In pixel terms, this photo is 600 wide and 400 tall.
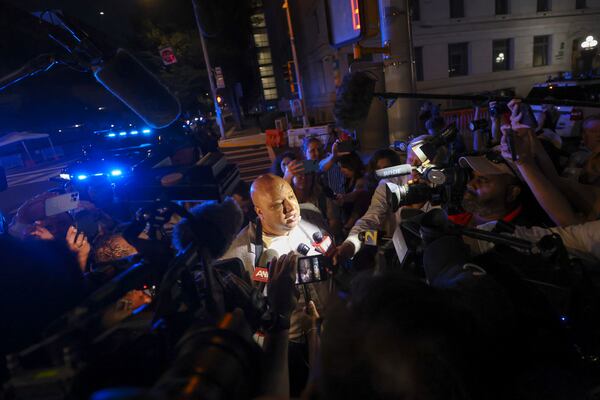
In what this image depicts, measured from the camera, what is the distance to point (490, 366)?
84 centimetres

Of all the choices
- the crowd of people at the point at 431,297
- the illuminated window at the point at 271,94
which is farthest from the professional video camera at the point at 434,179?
the illuminated window at the point at 271,94

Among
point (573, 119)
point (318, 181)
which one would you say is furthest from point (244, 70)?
point (318, 181)

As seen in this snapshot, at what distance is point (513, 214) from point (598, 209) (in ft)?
1.56

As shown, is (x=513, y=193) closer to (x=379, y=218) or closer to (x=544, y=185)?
(x=544, y=185)

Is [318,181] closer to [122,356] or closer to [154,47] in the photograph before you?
[122,356]

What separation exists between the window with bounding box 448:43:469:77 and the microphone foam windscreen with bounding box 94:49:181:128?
2304 cm

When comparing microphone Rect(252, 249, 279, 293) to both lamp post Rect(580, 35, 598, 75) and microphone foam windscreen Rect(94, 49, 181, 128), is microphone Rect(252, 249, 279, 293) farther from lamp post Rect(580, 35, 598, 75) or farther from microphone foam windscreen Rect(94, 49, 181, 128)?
lamp post Rect(580, 35, 598, 75)

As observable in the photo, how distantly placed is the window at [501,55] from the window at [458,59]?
202cm

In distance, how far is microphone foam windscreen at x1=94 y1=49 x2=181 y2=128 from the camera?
1.95 metres

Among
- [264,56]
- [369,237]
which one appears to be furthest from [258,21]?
[369,237]

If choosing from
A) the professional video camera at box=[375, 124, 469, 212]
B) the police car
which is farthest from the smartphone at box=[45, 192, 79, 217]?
the police car

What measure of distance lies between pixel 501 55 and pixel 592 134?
2306cm

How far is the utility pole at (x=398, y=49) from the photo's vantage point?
4.57 meters

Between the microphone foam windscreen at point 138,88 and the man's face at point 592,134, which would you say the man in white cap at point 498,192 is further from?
the microphone foam windscreen at point 138,88
